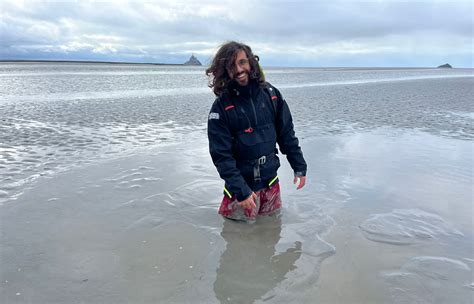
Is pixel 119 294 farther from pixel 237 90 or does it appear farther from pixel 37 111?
pixel 37 111

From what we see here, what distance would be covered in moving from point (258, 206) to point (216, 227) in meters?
0.56

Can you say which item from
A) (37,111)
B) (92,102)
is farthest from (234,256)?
(92,102)

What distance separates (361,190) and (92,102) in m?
13.2

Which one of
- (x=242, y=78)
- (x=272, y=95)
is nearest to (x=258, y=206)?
(x=272, y=95)

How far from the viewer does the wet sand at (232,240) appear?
316cm

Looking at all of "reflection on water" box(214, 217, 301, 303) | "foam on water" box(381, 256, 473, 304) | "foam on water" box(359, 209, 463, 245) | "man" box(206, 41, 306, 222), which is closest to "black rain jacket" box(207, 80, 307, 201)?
"man" box(206, 41, 306, 222)

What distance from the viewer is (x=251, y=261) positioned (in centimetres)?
365

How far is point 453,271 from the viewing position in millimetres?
3412

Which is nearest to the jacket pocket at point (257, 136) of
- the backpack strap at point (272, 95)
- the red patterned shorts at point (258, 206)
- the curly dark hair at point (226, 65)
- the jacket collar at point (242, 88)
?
the backpack strap at point (272, 95)

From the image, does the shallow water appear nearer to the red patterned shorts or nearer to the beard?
the red patterned shorts

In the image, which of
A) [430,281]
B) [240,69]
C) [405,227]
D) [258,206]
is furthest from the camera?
[258,206]

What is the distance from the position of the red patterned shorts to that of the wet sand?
11 centimetres

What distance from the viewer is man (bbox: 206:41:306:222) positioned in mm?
3984

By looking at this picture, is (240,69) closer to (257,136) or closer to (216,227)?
(257,136)
